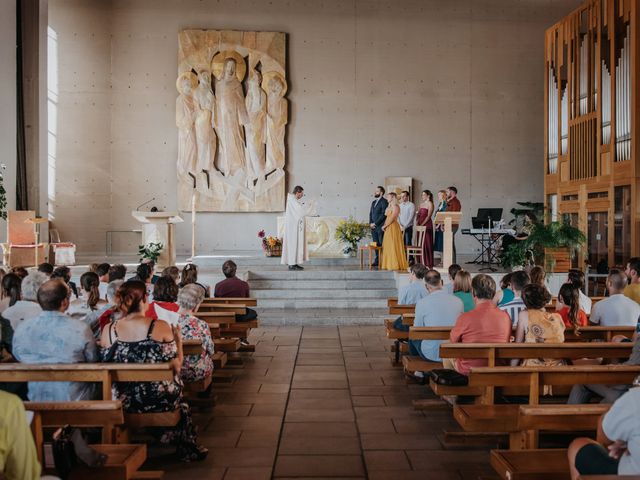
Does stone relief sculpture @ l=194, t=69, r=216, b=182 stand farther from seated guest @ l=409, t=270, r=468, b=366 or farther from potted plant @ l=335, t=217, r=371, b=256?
seated guest @ l=409, t=270, r=468, b=366

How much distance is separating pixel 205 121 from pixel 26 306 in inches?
375

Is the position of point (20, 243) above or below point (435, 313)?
above

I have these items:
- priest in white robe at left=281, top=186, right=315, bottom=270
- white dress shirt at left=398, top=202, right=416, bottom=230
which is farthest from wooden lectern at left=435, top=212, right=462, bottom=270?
priest in white robe at left=281, top=186, right=315, bottom=270

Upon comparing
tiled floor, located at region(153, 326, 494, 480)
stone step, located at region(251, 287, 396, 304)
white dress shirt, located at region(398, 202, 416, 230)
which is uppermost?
white dress shirt, located at region(398, 202, 416, 230)

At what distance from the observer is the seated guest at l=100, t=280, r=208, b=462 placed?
2.87 metres

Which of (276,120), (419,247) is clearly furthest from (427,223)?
(276,120)

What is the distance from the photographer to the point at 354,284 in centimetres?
920

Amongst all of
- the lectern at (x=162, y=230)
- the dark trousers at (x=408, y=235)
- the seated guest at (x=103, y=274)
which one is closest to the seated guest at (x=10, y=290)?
the seated guest at (x=103, y=274)

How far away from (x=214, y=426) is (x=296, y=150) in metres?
10.1

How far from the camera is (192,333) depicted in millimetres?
3795

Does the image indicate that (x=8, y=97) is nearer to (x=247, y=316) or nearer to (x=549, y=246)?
(x=247, y=316)

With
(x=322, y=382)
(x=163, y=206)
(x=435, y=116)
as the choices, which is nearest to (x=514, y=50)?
(x=435, y=116)

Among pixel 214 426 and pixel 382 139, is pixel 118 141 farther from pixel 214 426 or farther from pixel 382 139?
pixel 214 426

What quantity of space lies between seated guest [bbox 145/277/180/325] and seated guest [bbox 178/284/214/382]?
2.1 inches
